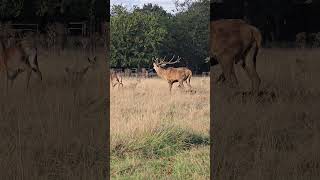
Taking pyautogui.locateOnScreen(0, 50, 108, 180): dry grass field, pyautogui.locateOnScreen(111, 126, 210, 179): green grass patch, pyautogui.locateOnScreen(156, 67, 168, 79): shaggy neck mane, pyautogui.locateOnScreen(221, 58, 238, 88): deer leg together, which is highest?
pyautogui.locateOnScreen(221, 58, 238, 88): deer leg

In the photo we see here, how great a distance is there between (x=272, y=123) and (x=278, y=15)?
108 inches

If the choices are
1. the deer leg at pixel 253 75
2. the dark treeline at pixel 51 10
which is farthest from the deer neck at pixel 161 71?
the deer leg at pixel 253 75

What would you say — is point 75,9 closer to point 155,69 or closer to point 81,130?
point 81,130

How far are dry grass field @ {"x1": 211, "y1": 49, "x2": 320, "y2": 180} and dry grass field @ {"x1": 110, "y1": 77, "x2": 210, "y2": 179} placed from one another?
0.27 meters

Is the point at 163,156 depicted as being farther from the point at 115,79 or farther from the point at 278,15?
the point at 115,79

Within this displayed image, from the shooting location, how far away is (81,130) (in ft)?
12.9

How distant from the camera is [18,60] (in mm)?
4938

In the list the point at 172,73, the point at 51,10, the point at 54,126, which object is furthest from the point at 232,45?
the point at 172,73

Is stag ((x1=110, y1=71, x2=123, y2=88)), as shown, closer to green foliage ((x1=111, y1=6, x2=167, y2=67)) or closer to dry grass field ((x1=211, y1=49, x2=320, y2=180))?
green foliage ((x1=111, y1=6, x2=167, y2=67))

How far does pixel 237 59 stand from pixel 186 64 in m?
4.94


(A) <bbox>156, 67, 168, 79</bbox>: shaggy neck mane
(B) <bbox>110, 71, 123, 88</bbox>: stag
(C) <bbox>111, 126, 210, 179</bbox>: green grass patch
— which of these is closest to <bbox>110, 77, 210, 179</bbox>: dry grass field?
(C) <bbox>111, 126, 210, 179</bbox>: green grass patch

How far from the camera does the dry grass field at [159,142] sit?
3.56 metres

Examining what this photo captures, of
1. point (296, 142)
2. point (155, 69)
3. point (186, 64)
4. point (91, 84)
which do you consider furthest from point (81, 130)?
point (186, 64)

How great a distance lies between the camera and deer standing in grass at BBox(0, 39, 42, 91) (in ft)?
16.0
